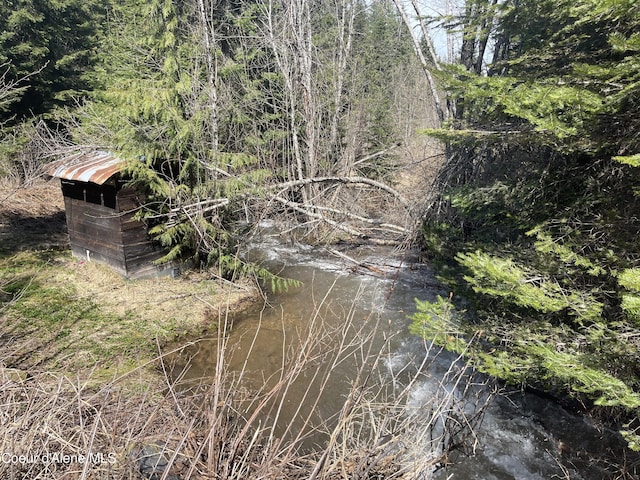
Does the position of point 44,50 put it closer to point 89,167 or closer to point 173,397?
point 89,167

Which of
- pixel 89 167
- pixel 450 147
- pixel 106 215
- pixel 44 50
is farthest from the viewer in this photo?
pixel 44 50

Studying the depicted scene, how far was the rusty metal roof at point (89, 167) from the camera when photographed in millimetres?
7309

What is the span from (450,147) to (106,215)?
277 inches

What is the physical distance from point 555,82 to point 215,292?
6901 mm

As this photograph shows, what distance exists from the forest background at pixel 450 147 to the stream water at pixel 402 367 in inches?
17.9

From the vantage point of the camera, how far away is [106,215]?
26.3 feet

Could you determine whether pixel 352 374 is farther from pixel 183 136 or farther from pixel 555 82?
pixel 183 136

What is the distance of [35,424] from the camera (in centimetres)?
234

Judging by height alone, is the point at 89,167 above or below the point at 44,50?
below

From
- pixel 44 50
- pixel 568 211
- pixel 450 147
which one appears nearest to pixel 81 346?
pixel 568 211

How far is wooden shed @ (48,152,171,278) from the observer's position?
7.65 metres

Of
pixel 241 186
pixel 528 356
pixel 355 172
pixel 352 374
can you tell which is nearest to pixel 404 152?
pixel 355 172

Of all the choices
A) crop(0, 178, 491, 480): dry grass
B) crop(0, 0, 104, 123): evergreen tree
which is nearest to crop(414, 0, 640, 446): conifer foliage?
crop(0, 178, 491, 480): dry grass

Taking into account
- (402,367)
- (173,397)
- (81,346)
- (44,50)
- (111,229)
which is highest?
(44,50)
